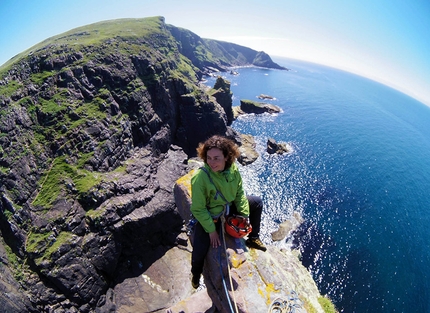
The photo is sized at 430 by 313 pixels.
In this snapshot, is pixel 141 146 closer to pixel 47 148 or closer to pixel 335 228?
pixel 47 148

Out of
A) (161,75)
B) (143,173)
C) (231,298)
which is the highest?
(231,298)

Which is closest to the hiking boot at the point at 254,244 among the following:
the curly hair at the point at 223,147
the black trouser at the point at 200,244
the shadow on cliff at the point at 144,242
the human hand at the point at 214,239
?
the black trouser at the point at 200,244

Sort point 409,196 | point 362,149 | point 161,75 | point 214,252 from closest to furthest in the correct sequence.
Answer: point 214,252, point 409,196, point 161,75, point 362,149

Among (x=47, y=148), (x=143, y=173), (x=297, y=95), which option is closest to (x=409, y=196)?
(x=143, y=173)

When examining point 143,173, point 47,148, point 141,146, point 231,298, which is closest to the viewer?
point 231,298

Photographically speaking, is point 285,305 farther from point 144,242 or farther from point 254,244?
point 144,242

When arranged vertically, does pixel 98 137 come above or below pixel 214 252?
below

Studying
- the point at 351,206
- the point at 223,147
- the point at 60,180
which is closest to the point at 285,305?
the point at 223,147

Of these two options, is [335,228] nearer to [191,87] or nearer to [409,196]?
[409,196]

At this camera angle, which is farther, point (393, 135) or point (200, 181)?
point (393, 135)
